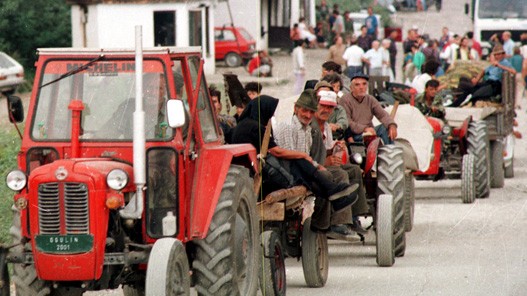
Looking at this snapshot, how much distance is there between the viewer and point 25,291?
378 inches

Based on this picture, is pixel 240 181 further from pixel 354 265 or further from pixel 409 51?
pixel 409 51

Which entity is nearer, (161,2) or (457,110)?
(457,110)

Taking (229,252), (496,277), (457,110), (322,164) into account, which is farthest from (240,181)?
(457,110)

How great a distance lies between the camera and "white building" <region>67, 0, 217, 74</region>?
4712 cm

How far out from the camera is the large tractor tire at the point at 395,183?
48.3 feet

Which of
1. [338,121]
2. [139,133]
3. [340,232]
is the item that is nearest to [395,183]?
[338,121]

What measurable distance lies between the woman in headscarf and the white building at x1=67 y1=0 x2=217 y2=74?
33.7 m

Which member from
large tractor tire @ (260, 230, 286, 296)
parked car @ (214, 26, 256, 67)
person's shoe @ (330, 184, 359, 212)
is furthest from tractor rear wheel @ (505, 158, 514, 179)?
parked car @ (214, 26, 256, 67)

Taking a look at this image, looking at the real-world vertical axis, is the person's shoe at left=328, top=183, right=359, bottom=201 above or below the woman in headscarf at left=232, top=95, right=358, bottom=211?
below

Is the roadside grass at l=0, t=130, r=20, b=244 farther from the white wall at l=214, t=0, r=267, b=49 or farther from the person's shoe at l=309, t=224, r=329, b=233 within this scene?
the white wall at l=214, t=0, r=267, b=49

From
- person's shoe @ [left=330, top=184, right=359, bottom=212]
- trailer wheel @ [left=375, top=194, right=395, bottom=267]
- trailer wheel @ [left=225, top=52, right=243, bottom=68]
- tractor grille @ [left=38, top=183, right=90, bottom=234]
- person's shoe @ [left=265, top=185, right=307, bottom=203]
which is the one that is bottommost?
trailer wheel @ [left=225, top=52, right=243, bottom=68]

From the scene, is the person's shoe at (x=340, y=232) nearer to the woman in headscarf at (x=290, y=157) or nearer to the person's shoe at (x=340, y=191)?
the woman in headscarf at (x=290, y=157)

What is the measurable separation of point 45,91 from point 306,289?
143 inches

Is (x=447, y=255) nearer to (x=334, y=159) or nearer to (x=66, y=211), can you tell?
(x=334, y=159)
